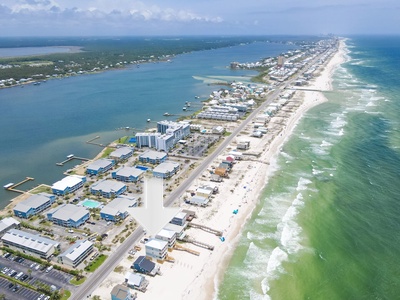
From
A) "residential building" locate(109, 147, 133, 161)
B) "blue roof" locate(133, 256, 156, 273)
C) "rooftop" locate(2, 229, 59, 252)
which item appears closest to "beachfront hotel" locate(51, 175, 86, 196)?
"residential building" locate(109, 147, 133, 161)

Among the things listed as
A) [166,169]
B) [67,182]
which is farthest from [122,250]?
[67,182]

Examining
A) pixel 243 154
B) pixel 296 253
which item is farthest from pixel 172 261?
pixel 243 154

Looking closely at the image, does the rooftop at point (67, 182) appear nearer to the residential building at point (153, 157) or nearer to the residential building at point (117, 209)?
the residential building at point (117, 209)

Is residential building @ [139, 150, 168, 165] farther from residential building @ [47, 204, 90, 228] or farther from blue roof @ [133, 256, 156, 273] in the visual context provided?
blue roof @ [133, 256, 156, 273]

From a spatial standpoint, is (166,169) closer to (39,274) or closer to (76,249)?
(76,249)

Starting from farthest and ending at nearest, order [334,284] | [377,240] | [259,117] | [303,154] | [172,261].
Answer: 1. [259,117]
2. [303,154]
3. [377,240]
4. [172,261]
5. [334,284]

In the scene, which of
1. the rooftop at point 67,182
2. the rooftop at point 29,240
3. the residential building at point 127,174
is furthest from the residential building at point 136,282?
the rooftop at point 67,182

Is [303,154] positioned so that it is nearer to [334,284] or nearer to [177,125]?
[177,125]
